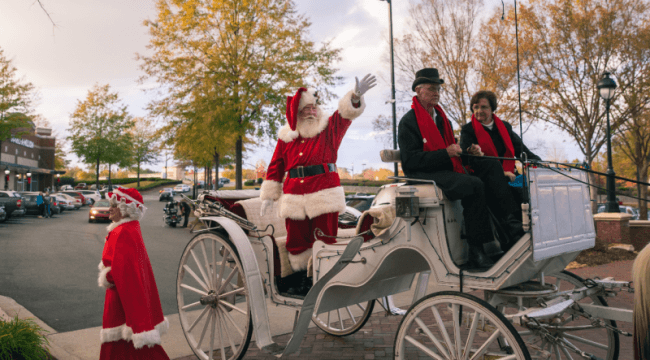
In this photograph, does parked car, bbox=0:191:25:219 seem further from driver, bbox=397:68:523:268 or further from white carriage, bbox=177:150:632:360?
driver, bbox=397:68:523:268

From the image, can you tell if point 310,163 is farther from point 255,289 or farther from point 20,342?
point 20,342

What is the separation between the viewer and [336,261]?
11.8ft

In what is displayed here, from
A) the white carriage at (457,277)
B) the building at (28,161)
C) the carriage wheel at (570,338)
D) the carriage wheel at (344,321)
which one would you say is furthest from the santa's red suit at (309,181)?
the building at (28,161)

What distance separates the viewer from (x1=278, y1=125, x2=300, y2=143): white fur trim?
4469 millimetres

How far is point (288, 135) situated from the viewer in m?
4.51

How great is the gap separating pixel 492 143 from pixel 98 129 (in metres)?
44.2

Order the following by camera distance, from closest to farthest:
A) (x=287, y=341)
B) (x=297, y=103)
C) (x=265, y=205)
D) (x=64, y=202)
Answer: (x=297, y=103)
(x=265, y=205)
(x=287, y=341)
(x=64, y=202)

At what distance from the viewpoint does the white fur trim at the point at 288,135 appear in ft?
14.7

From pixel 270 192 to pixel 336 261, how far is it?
128cm

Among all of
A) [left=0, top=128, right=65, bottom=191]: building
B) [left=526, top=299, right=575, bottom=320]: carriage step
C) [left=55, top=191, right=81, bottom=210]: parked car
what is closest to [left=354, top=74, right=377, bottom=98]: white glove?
[left=526, top=299, right=575, bottom=320]: carriage step

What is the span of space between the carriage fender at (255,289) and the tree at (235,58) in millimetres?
12605

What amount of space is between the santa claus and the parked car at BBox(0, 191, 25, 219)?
2077 centimetres

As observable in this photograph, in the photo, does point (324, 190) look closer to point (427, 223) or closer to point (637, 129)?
point (427, 223)

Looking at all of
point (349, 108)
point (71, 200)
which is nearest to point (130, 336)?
point (349, 108)
